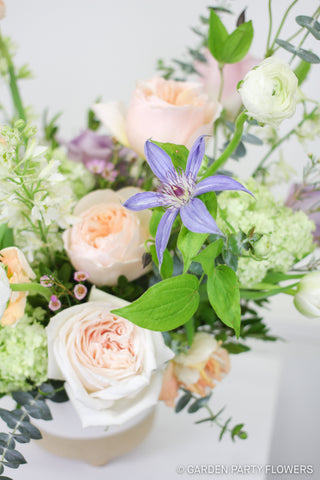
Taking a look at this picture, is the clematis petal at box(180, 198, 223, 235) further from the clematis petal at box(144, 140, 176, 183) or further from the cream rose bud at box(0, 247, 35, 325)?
the cream rose bud at box(0, 247, 35, 325)

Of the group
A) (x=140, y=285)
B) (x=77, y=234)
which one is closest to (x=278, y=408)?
(x=140, y=285)

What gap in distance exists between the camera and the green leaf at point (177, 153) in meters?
0.33

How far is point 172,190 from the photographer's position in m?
0.31

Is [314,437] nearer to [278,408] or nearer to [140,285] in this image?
[278,408]

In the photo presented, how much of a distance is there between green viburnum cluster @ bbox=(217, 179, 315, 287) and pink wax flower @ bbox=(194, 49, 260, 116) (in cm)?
14

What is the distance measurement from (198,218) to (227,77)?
304 mm

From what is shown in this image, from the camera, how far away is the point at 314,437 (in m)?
0.71

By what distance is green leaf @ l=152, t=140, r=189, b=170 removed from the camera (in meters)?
0.33

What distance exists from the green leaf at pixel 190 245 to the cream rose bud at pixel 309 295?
13 cm

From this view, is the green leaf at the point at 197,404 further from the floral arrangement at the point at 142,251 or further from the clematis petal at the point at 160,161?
the clematis petal at the point at 160,161

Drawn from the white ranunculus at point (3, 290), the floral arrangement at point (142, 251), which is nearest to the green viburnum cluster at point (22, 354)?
the floral arrangement at point (142, 251)

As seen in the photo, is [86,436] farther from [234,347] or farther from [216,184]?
[216,184]

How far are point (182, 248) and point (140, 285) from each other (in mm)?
189

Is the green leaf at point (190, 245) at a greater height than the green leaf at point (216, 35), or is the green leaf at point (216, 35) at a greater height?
the green leaf at point (216, 35)
